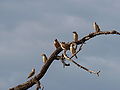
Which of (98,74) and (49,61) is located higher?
(49,61)

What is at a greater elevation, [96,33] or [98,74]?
[96,33]

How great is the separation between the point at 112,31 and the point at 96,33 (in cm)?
43

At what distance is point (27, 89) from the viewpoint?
9438 mm

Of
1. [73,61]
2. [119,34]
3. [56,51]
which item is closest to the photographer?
[119,34]

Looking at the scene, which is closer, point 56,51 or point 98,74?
point 98,74

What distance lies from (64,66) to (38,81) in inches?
26.7

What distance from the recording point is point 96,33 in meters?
8.71

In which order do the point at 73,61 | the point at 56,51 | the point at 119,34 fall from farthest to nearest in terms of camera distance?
the point at 56,51, the point at 73,61, the point at 119,34

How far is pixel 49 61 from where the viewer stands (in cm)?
936

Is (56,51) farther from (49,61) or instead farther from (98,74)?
(98,74)

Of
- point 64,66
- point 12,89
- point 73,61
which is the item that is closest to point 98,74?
point 73,61

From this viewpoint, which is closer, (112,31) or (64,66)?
(112,31)

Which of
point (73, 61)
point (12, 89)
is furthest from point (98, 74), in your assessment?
point (12, 89)

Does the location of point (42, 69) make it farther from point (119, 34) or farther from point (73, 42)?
point (119, 34)
